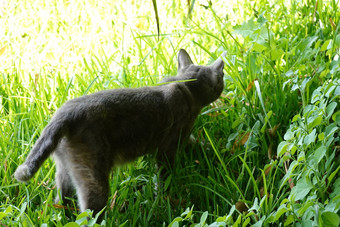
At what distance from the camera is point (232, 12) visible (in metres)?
4.71

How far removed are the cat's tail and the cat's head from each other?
1077 mm

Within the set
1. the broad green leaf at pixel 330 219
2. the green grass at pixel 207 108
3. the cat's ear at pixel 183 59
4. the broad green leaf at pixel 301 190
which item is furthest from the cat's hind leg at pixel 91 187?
the cat's ear at pixel 183 59

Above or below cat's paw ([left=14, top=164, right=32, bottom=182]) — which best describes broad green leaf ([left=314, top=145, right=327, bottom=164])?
above

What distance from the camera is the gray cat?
2.55 metres

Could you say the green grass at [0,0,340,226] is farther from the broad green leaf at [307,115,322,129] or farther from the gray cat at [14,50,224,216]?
the gray cat at [14,50,224,216]

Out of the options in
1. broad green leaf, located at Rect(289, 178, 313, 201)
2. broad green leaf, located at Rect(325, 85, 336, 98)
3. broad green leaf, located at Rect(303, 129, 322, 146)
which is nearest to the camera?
broad green leaf, located at Rect(289, 178, 313, 201)

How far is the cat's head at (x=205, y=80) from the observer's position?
3410 mm

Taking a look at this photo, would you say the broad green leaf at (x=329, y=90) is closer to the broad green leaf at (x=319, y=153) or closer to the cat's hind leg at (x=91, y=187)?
the broad green leaf at (x=319, y=153)

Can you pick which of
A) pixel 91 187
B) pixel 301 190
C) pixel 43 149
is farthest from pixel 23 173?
pixel 301 190

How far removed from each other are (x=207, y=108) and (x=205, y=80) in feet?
1.06

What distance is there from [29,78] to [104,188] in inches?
60.9

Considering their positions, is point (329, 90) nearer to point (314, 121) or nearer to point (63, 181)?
point (314, 121)

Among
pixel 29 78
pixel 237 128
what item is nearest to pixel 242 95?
pixel 237 128

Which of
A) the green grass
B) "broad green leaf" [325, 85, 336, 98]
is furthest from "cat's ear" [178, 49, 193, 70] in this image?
"broad green leaf" [325, 85, 336, 98]
